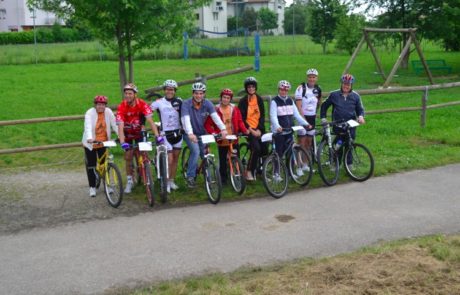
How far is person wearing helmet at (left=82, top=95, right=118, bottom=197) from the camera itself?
8453 mm

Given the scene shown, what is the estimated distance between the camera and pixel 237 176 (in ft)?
28.2

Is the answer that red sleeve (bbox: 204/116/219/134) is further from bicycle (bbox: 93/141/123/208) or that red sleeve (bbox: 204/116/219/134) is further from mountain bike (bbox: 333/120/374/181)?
mountain bike (bbox: 333/120/374/181)

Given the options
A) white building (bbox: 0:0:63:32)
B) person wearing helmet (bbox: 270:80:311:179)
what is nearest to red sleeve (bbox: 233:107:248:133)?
person wearing helmet (bbox: 270:80:311:179)

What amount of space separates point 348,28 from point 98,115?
35.6 meters

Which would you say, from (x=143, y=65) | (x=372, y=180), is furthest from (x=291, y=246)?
(x=143, y=65)

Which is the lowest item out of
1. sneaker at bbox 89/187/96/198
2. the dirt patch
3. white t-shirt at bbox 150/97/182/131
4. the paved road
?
the paved road

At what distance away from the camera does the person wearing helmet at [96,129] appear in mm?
8453

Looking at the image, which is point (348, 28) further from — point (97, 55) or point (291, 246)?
point (291, 246)

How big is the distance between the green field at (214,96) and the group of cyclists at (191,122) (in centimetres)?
71

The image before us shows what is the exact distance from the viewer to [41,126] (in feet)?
48.3

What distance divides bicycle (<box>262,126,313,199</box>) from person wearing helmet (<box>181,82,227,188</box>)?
2.59 feet

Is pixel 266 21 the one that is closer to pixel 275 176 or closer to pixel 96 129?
pixel 275 176

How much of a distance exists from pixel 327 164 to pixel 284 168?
1211mm

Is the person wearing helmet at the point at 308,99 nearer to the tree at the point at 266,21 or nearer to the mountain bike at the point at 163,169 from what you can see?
the mountain bike at the point at 163,169
